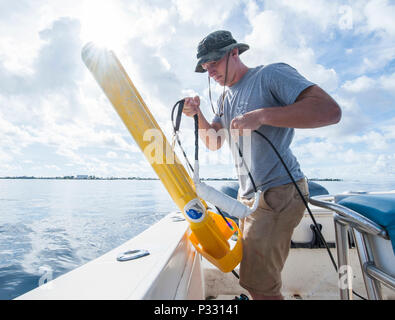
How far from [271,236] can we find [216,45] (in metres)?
1.01

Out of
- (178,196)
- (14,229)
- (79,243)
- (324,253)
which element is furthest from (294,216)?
(14,229)

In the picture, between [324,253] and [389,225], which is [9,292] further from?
[324,253]

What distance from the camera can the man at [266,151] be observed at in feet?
3.26

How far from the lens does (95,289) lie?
0.69 meters

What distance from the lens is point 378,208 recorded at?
690 millimetres

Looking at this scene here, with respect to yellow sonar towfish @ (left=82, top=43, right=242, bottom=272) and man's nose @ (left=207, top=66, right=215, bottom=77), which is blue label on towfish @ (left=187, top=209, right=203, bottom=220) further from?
man's nose @ (left=207, top=66, right=215, bottom=77)

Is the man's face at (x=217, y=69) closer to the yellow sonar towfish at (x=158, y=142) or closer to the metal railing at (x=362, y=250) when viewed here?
the yellow sonar towfish at (x=158, y=142)

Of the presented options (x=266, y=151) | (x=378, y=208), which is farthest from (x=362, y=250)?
(x=266, y=151)

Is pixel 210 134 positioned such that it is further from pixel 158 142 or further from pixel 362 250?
pixel 362 250

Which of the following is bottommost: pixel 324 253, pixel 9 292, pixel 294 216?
pixel 9 292

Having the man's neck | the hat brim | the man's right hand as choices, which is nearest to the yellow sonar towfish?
the man's right hand

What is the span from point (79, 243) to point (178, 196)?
129 inches

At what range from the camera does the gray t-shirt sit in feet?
3.53
